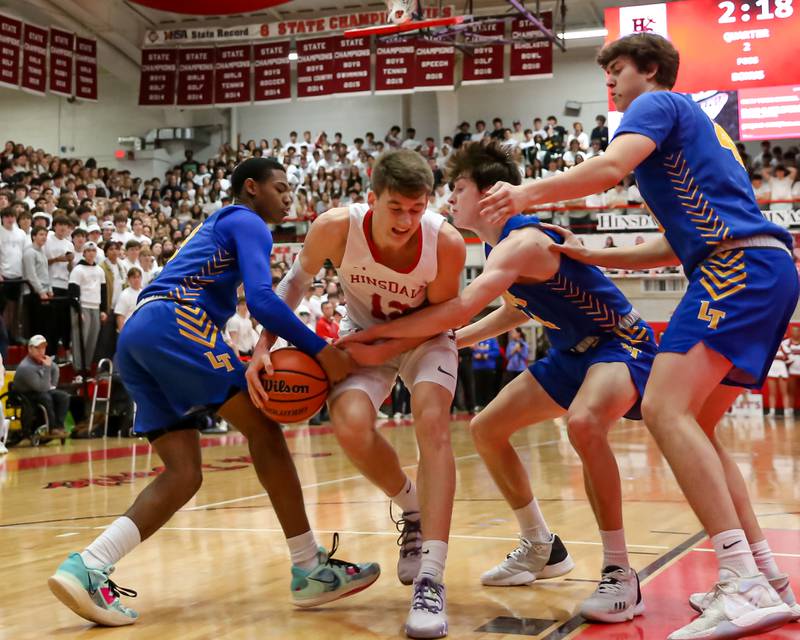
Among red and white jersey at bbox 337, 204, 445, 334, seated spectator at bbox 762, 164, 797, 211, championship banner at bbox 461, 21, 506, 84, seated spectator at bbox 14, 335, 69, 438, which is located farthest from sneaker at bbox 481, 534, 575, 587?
championship banner at bbox 461, 21, 506, 84

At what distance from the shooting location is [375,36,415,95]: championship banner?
20781 mm

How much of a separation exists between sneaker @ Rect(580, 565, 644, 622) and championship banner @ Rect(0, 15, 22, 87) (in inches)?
780

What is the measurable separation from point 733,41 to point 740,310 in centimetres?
1243

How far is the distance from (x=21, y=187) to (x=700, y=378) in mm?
14333

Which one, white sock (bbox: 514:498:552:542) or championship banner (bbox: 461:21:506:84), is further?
championship banner (bbox: 461:21:506:84)

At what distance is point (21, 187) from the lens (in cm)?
1530

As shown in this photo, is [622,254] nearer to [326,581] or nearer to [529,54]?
[326,581]

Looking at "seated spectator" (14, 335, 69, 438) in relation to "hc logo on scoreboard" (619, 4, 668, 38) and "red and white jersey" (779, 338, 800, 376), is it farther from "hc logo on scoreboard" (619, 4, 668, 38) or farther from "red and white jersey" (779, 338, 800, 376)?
"red and white jersey" (779, 338, 800, 376)

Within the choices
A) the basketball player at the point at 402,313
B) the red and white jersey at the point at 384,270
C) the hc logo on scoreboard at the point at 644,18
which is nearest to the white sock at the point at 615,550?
the basketball player at the point at 402,313

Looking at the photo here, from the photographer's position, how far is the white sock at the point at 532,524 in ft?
13.3

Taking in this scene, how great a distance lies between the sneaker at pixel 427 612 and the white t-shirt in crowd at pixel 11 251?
1074cm

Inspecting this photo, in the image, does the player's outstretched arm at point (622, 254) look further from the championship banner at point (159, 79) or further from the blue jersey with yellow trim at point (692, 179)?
the championship banner at point (159, 79)

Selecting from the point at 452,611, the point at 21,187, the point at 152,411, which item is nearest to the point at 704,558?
the point at 452,611

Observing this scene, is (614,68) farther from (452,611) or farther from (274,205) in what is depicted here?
(452,611)
